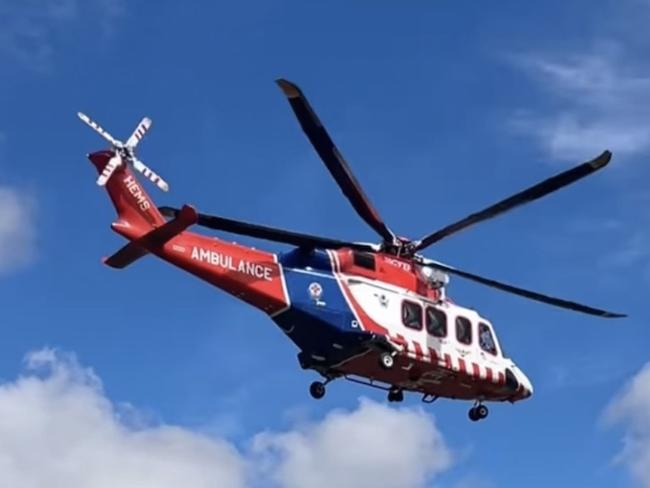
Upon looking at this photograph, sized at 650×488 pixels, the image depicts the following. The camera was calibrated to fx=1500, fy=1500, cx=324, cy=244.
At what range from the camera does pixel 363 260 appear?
202 ft

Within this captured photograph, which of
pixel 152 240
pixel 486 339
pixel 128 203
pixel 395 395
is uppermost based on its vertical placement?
pixel 486 339

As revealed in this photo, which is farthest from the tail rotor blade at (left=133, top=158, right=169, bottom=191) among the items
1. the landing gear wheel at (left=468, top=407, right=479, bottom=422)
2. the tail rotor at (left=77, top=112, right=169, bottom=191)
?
the landing gear wheel at (left=468, top=407, right=479, bottom=422)

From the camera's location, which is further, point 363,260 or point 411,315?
point 411,315

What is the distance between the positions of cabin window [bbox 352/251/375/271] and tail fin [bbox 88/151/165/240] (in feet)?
27.6

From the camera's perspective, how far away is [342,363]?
5978cm

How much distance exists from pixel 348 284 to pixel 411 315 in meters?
3.15

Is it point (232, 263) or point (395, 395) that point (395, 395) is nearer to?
point (395, 395)

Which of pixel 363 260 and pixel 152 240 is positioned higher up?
pixel 363 260

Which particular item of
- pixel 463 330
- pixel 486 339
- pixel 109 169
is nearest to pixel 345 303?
pixel 463 330

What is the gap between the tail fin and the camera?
186ft

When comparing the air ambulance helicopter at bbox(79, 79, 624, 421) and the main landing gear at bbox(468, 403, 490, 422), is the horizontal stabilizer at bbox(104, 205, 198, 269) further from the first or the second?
the main landing gear at bbox(468, 403, 490, 422)

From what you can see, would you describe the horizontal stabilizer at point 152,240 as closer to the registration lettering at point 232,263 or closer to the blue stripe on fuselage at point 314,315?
the registration lettering at point 232,263

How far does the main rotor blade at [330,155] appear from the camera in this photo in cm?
5591

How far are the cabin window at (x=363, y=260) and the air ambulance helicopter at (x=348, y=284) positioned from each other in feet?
0.17
